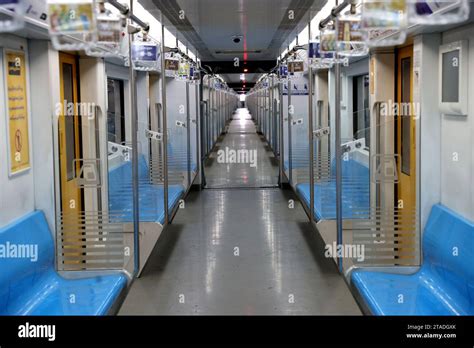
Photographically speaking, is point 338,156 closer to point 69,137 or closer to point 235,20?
point 69,137

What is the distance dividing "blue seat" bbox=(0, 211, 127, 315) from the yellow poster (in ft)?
1.50

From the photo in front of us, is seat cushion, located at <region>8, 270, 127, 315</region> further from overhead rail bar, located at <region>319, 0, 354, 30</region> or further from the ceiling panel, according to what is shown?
the ceiling panel

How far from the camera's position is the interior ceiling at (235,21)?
8.12 meters

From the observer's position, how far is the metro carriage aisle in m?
4.47

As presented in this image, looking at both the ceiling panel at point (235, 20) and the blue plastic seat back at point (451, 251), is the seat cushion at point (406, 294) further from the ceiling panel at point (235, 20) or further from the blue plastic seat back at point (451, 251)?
the ceiling panel at point (235, 20)

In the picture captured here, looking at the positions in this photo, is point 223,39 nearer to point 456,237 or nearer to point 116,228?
point 116,228

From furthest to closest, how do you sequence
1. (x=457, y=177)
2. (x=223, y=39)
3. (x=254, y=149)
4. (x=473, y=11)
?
(x=254, y=149)
(x=223, y=39)
(x=457, y=177)
(x=473, y=11)

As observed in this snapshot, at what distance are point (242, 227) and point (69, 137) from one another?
3384mm

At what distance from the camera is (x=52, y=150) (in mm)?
5586

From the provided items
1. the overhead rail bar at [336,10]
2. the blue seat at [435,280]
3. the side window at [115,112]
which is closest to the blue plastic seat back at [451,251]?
the blue seat at [435,280]

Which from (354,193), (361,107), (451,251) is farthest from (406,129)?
(451,251)

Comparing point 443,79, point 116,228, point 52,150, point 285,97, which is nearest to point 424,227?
point 443,79

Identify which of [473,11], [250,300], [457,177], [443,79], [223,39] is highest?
[223,39]
